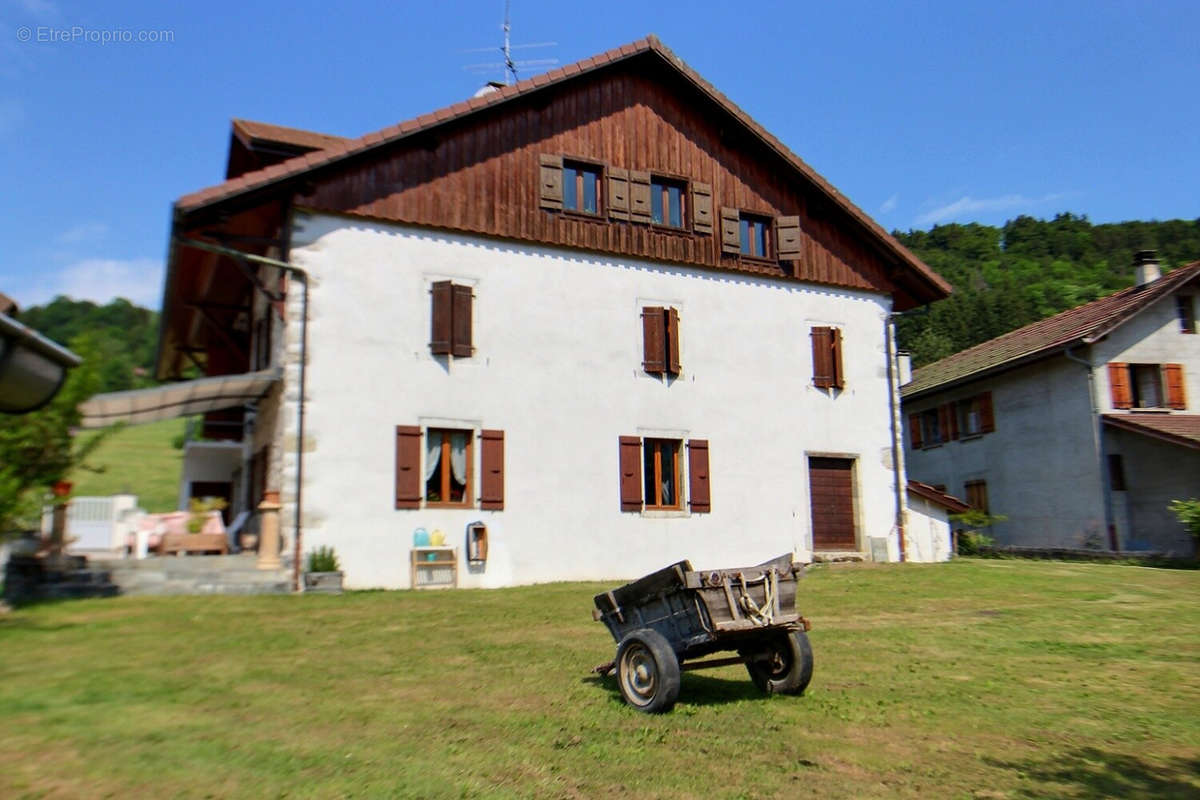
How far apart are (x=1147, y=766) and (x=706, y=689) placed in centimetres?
338

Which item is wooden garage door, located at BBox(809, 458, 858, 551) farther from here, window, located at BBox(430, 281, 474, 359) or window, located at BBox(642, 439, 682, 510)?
window, located at BBox(430, 281, 474, 359)

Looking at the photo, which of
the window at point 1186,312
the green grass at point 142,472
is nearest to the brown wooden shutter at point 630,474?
the window at point 1186,312

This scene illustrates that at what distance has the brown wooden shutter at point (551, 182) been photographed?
18172mm

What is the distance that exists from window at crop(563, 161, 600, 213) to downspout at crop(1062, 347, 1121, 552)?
14119 mm

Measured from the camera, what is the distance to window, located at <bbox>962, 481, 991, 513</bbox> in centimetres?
2903

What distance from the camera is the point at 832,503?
66.4ft

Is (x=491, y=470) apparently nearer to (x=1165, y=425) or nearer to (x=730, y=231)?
(x=730, y=231)

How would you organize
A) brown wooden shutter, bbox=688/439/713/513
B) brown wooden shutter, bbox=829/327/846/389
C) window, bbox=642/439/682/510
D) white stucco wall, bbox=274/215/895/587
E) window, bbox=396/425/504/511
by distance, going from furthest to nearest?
brown wooden shutter, bbox=829/327/846/389
brown wooden shutter, bbox=688/439/713/513
window, bbox=642/439/682/510
window, bbox=396/425/504/511
white stucco wall, bbox=274/215/895/587

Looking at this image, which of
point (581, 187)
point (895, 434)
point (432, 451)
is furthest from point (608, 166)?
point (895, 434)

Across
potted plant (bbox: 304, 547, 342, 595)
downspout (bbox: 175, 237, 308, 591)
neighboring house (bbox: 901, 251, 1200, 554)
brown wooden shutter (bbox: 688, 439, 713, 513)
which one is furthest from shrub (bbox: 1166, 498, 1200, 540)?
downspout (bbox: 175, 237, 308, 591)

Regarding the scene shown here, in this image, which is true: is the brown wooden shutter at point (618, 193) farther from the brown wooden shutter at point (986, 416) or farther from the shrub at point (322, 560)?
the brown wooden shutter at point (986, 416)

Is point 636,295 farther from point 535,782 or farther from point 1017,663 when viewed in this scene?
point 535,782

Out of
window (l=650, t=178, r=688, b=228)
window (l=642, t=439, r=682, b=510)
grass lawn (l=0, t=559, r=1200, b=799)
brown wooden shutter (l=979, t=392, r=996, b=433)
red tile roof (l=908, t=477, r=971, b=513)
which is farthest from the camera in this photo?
brown wooden shutter (l=979, t=392, r=996, b=433)

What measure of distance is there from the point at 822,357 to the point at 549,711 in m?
14.9
